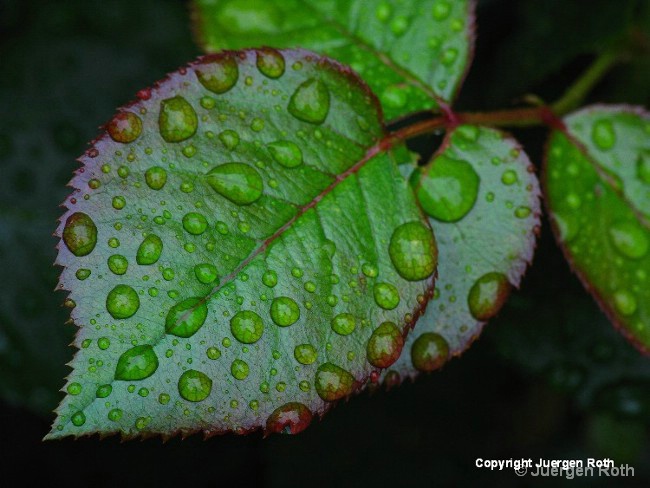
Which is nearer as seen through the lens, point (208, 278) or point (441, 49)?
point (208, 278)

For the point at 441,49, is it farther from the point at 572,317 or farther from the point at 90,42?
the point at 90,42

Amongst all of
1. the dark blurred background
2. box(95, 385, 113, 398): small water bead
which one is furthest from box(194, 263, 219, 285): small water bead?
the dark blurred background

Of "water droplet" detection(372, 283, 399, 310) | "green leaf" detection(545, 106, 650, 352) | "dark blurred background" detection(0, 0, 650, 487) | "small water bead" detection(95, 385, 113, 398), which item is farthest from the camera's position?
"dark blurred background" detection(0, 0, 650, 487)

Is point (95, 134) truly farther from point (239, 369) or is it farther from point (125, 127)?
point (239, 369)

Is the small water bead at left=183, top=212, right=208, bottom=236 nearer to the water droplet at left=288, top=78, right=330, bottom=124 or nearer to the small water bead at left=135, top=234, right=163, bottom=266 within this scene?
the small water bead at left=135, top=234, right=163, bottom=266

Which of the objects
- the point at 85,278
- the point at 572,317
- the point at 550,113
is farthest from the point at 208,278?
the point at 572,317

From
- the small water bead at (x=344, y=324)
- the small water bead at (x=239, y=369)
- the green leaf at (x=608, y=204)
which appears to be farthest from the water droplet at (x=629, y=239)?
the small water bead at (x=239, y=369)
